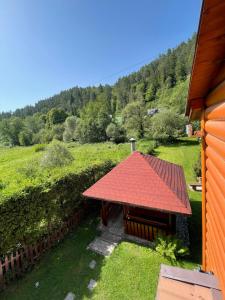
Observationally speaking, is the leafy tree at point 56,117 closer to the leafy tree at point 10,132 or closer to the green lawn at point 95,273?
the leafy tree at point 10,132

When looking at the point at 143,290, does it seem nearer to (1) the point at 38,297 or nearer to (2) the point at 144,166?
(1) the point at 38,297

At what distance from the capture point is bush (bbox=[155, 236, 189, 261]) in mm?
6577

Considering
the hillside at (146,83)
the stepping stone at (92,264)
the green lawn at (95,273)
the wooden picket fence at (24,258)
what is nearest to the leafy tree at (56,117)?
the hillside at (146,83)

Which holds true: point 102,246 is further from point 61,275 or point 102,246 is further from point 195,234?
point 195,234

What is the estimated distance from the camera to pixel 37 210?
7109mm

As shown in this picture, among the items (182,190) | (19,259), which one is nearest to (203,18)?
(182,190)

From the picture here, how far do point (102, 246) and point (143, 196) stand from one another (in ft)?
8.86

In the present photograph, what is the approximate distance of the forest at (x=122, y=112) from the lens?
36.8 m

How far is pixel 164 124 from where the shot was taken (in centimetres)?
3231

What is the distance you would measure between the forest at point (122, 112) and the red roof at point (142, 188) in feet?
79.7

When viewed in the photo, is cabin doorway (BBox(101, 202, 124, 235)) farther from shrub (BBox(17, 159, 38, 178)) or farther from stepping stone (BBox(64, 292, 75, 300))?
shrub (BBox(17, 159, 38, 178))

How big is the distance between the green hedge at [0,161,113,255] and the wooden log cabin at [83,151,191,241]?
3.85ft

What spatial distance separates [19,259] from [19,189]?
7.99 feet

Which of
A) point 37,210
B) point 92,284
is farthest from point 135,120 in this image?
point 92,284
